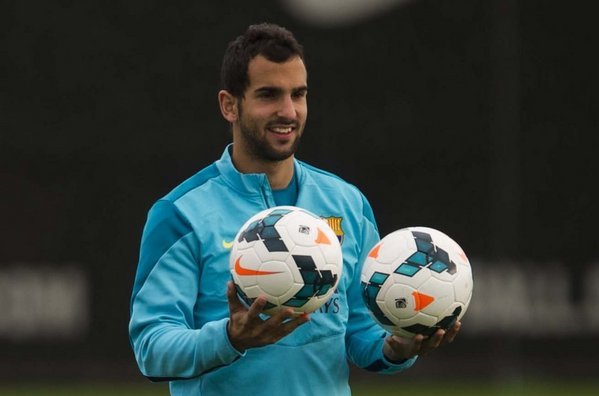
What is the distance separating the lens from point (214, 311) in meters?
4.49

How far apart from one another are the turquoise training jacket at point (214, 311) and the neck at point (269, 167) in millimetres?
52

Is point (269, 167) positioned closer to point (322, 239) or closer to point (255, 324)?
point (322, 239)

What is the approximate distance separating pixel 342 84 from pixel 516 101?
1536mm

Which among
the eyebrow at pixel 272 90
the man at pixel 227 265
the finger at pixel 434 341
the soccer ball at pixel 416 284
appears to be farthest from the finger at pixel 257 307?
the eyebrow at pixel 272 90

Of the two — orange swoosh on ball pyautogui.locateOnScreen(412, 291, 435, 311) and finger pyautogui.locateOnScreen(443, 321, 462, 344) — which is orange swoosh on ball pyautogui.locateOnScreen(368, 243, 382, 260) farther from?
finger pyautogui.locateOnScreen(443, 321, 462, 344)

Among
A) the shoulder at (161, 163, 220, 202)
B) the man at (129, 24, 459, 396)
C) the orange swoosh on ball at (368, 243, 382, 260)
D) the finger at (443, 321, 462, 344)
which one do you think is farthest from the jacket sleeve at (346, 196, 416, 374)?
the shoulder at (161, 163, 220, 202)

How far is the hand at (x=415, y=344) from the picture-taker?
4.32 metres

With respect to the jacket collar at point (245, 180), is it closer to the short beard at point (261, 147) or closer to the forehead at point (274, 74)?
the short beard at point (261, 147)

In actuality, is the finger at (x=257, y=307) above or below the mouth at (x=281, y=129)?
below

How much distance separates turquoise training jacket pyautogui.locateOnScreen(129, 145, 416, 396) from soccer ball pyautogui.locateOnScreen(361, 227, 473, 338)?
27 centimetres

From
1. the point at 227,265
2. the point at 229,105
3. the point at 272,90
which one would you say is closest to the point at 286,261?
the point at 227,265

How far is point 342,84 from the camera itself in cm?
1131

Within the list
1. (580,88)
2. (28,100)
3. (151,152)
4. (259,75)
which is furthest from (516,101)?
(259,75)

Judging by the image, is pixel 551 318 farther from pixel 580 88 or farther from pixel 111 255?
pixel 111 255
